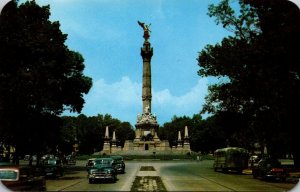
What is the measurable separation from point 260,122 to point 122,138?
110 m

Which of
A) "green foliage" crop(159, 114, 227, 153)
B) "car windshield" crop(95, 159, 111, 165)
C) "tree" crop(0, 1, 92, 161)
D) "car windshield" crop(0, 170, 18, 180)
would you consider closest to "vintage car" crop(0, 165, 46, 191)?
"car windshield" crop(0, 170, 18, 180)

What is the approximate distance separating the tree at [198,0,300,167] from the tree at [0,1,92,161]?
1387cm

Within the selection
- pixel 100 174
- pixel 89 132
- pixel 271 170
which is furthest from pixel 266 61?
pixel 89 132

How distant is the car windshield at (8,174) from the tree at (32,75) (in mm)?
14233

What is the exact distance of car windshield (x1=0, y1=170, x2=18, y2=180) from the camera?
19.2m

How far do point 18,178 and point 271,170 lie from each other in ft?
71.0

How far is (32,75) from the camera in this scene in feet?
126

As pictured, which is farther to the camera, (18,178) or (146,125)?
(146,125)

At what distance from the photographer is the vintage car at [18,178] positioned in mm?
19128

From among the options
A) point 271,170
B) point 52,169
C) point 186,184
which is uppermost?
point 52,169

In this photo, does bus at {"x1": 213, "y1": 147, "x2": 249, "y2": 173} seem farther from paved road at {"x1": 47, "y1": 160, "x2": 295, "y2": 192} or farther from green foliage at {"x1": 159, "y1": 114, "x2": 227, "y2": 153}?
green foliage at {"x1": 159, "y1": 114, "x2": 227, "y2": 153}

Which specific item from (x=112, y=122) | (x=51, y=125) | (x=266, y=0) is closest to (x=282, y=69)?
(x=266, y=0)

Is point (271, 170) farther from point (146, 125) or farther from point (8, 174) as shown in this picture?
point (146, 125)

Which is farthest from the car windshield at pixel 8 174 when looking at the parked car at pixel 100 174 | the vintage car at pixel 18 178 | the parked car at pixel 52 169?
the parked car at pixel 52 169
